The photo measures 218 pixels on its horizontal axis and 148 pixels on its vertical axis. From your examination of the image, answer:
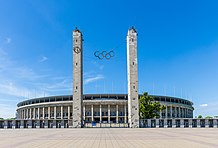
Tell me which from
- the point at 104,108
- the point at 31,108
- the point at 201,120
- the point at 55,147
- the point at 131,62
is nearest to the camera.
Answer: the point at 55,147

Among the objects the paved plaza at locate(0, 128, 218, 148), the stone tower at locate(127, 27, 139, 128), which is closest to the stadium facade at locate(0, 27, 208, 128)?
the stone tower at locate(127, 27, 139, 128)

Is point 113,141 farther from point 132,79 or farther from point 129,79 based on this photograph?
point 129,79

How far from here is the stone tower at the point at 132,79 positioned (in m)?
61.6

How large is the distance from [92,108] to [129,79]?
39.3 metres

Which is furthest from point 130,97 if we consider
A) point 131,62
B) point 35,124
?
point 35,124

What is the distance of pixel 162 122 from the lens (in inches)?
2397

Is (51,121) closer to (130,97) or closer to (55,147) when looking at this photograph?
(130,97)

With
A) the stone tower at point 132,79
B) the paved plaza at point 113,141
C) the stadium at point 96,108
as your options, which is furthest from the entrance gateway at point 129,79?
the paved plaza at point 113,141

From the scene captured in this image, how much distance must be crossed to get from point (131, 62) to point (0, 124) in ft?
130

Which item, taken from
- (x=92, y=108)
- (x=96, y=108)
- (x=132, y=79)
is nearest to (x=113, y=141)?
(x=132, y=79)

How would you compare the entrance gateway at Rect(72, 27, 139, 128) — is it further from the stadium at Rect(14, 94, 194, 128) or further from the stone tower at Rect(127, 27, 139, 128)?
the stadium at Rect(14, 94, 194, 128)

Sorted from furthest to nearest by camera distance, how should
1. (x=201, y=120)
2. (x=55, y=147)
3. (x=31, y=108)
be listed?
(x=31, y=108) → (x=201, y=120) → (x=55, y=147)

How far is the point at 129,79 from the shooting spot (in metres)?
64.2

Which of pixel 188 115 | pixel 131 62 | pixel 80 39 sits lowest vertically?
pixel 188 115
